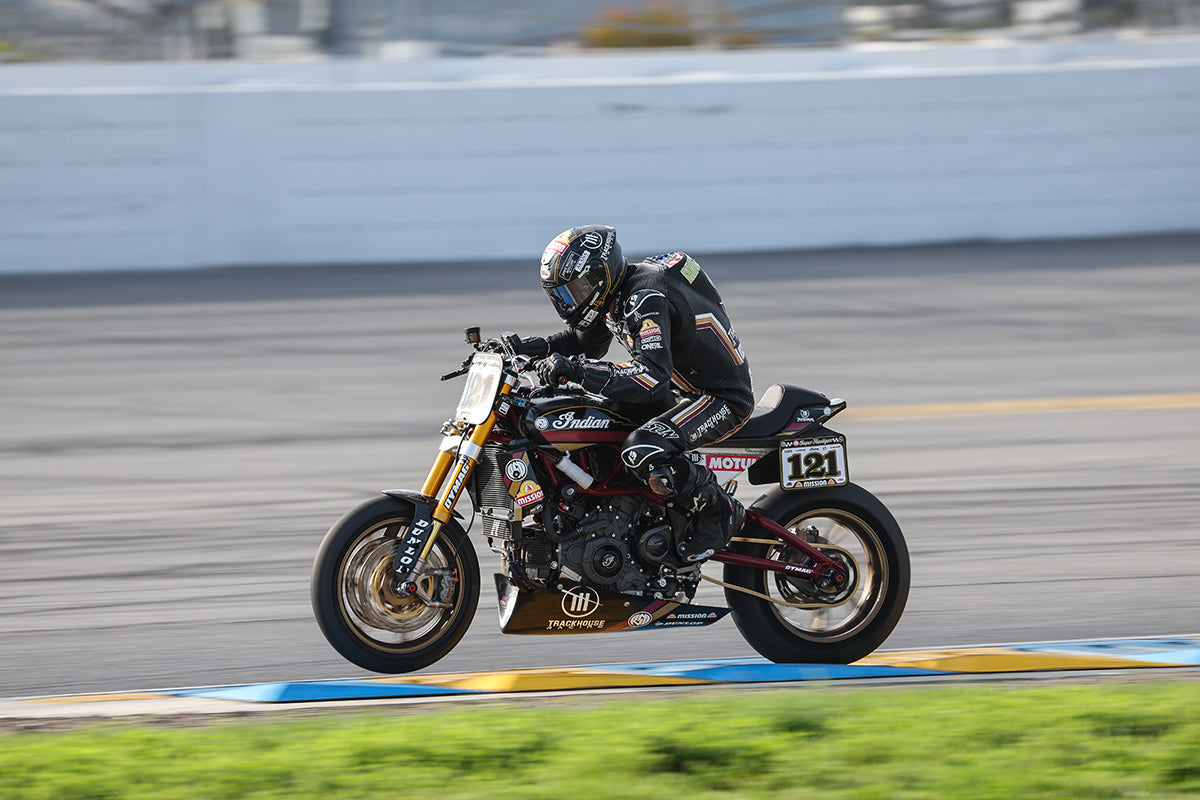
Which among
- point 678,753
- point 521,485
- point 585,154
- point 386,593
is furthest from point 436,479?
point 585,154

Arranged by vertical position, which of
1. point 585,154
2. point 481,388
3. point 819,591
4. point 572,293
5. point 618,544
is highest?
point 585,154

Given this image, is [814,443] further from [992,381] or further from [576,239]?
[992,381]

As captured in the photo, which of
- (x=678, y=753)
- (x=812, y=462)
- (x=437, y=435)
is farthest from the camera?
(x=437, y=435)

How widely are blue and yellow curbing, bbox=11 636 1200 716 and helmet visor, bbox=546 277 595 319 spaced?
1.37m

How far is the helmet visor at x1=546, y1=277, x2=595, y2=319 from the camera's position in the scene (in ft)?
18.8

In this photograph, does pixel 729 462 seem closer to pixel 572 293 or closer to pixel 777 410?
pixel 777 410

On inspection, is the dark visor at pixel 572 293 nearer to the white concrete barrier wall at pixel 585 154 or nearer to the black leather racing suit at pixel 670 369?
the black leather racing suit at pixel 670 369

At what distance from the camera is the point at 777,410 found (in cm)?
602

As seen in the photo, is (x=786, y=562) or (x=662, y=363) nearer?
(x=662, y=363)

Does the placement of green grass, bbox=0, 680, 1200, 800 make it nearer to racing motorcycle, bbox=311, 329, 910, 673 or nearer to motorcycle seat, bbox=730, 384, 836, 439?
racing motorcycle, bbox=311, 329, 910, 673

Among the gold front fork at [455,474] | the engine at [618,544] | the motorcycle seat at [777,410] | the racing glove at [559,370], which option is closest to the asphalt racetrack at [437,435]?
the engine at [618,544]

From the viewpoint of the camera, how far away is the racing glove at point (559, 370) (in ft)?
18.1

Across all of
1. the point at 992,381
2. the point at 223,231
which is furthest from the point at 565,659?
the point at 223,231

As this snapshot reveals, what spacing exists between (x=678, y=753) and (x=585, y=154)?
42.0 feet
